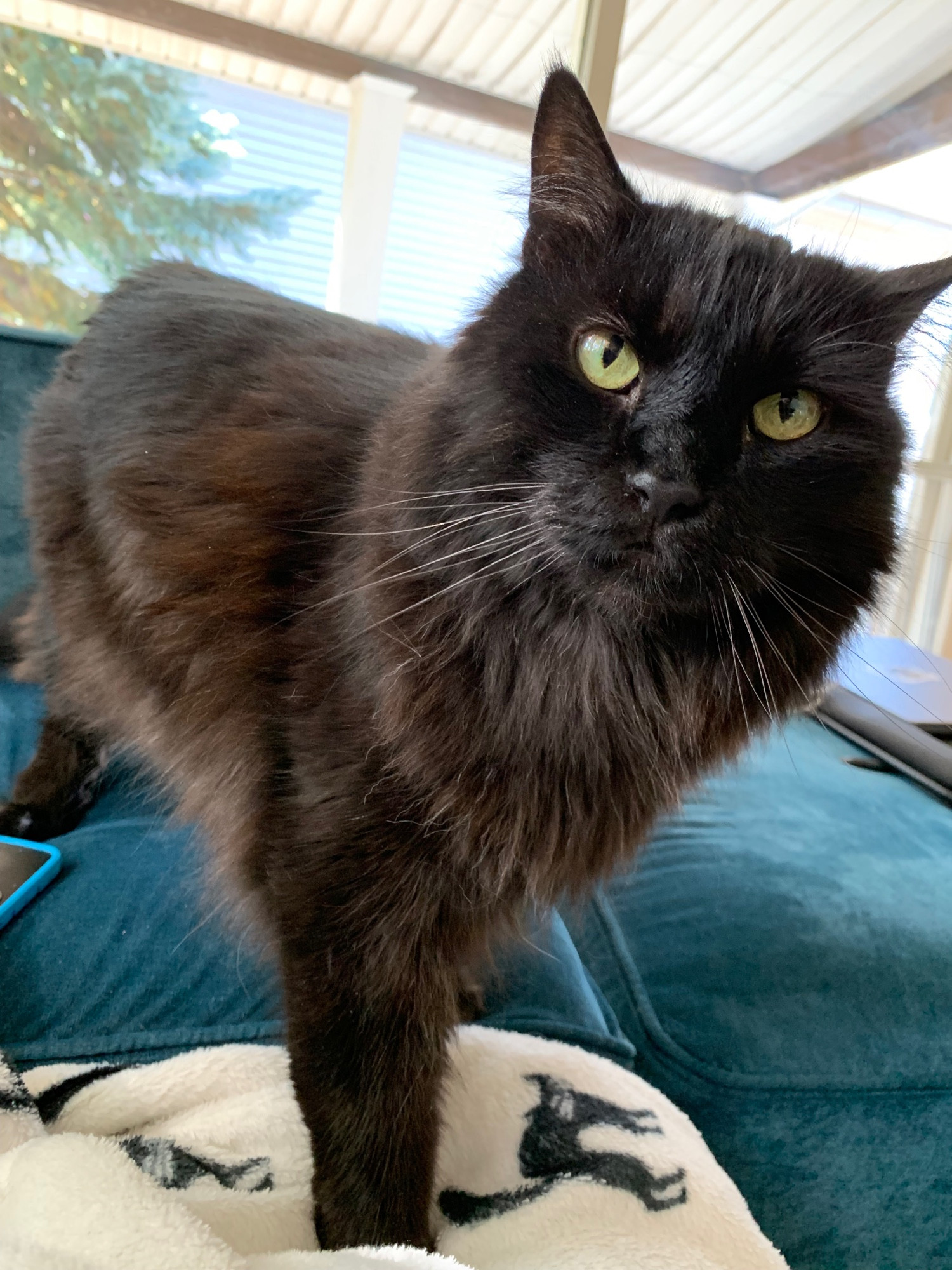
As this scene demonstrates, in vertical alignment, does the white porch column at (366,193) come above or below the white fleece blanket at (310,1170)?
above

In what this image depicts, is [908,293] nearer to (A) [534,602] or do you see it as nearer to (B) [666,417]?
(B) [666,417]

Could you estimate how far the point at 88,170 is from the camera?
79.8 inches

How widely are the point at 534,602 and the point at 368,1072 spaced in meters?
0.46

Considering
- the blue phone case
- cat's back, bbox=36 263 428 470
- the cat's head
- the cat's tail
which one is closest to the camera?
the cat's head

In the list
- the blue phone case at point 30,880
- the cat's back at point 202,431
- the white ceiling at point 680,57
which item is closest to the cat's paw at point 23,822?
the blue phone case at point 30,880

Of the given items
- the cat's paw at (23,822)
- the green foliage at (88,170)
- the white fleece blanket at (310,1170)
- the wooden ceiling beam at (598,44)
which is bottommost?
the white fleece blanket at (310,1170)

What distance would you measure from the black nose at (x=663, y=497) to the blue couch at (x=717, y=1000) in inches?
17.6

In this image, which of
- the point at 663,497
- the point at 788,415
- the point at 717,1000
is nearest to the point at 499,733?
the point at 663,497

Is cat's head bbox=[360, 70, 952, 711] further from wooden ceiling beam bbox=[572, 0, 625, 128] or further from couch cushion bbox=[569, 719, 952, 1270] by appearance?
wooden ceiling beam bbox=[572, 0, 625, 128]

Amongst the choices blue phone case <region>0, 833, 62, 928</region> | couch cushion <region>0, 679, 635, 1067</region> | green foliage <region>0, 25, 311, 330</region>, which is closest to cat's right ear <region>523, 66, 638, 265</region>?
couch cushion <region>0, 679, 635, 1067</region>

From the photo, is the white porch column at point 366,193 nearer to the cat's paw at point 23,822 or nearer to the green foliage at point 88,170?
the green foliage at point 88,170

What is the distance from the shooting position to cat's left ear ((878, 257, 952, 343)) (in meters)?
0.77

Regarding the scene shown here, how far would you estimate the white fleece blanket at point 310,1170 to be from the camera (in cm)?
54

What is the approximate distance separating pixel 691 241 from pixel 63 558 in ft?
3.17
